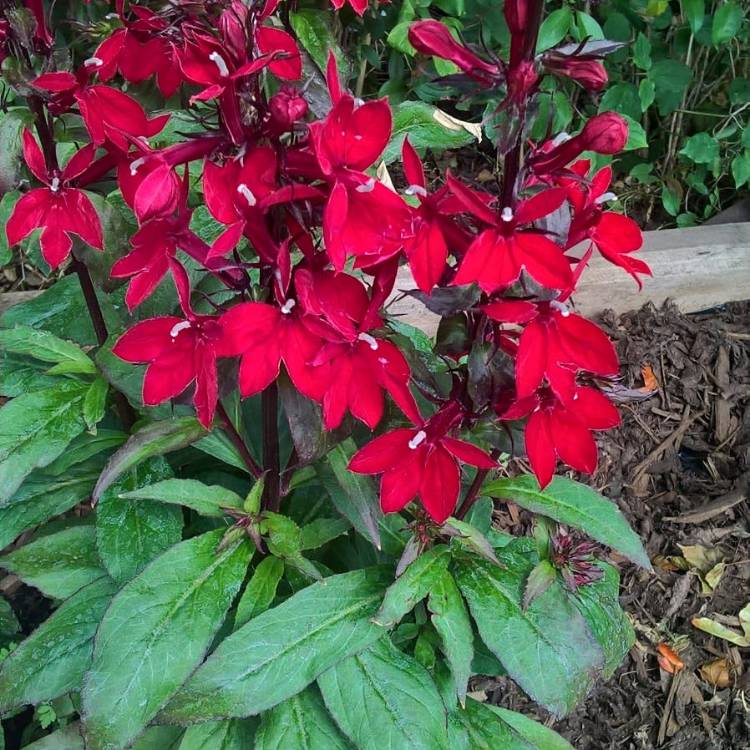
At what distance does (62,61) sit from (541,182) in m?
0.57

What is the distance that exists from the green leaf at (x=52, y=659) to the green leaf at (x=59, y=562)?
0.17 ft

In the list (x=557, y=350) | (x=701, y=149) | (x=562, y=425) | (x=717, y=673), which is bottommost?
(x=717, y=673)

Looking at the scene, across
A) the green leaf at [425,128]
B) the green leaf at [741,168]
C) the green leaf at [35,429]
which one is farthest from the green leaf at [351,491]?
the green leaf at [741,168]

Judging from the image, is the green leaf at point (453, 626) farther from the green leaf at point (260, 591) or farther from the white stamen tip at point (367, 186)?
the white stamen tip at point (367, 186)

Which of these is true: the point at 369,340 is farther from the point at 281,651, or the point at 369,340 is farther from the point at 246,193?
the point at 281,651

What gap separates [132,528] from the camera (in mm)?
1146

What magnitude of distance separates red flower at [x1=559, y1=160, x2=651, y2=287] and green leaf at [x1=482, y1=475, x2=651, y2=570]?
1.20ft

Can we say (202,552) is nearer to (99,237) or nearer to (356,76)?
(99,237)

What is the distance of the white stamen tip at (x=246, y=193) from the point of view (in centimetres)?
72

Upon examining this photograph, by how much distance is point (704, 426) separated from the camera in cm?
195

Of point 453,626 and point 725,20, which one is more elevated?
point 725,20

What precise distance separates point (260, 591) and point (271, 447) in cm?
18

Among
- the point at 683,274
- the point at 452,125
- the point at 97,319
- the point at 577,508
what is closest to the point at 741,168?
the point at 683,274

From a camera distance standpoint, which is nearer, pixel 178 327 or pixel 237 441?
pixel 178 327
